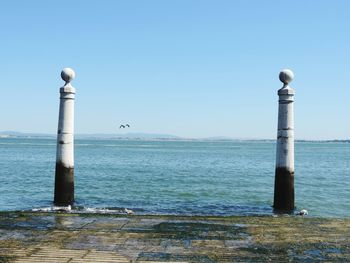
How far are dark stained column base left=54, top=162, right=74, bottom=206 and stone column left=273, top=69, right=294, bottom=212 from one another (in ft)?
20.6

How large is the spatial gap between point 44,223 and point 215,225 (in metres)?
3.36

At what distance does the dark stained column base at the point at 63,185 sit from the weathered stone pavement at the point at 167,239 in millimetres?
4098

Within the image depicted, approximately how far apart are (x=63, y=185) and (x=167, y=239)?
7754 millimetres

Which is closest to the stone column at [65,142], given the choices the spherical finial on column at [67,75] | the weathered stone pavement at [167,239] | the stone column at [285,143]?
the spherical finial on column at [67,75]

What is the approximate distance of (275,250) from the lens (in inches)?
305

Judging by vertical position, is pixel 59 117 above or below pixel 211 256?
above

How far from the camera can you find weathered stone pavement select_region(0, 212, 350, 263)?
727 centimetres

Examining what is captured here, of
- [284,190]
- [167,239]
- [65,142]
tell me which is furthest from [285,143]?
[167,239]

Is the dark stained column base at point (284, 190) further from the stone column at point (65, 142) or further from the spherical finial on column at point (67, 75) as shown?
the spherical finial on column at point (67, 75)

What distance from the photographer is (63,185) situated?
15.5 metres

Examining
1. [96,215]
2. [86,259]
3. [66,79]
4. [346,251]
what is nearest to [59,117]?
[66,79]

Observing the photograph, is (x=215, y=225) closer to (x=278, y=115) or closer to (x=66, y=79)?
(x=278, y=115)

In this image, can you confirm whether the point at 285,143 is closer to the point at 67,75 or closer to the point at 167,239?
the point at 67,75

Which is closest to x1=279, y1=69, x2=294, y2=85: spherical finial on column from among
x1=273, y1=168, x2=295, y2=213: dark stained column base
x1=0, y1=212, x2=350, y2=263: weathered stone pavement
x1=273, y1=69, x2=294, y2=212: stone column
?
x1=273, y1=69, x2=294, y2=212: stone column
